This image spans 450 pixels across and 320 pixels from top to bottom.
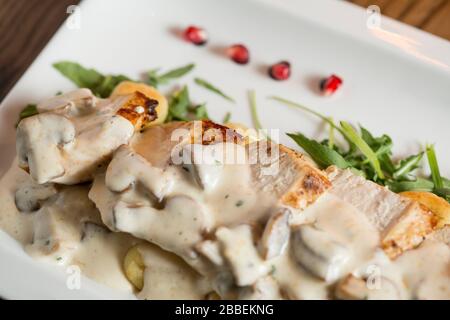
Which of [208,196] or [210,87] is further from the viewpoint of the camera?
[210,87]

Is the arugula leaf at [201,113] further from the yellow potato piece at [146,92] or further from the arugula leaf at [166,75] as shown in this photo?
the arugula leaf at [166,75]

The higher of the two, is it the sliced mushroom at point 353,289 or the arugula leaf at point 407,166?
the sliced mushroom at point 353,289

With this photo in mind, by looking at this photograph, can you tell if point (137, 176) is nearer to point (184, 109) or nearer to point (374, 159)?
point (184, 109)

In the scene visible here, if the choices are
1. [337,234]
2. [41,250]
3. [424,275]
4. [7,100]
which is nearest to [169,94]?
[7,100]

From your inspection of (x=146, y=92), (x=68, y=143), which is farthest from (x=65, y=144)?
(x=146, y=92)

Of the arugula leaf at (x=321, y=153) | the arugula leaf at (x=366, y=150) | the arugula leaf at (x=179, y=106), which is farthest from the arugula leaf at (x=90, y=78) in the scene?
the arugula leaf at (x=366, y=150)

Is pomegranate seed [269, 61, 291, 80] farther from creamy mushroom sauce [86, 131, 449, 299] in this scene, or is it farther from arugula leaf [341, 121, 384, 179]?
creamy mushroom sauce [86, 131, 449, 299]
